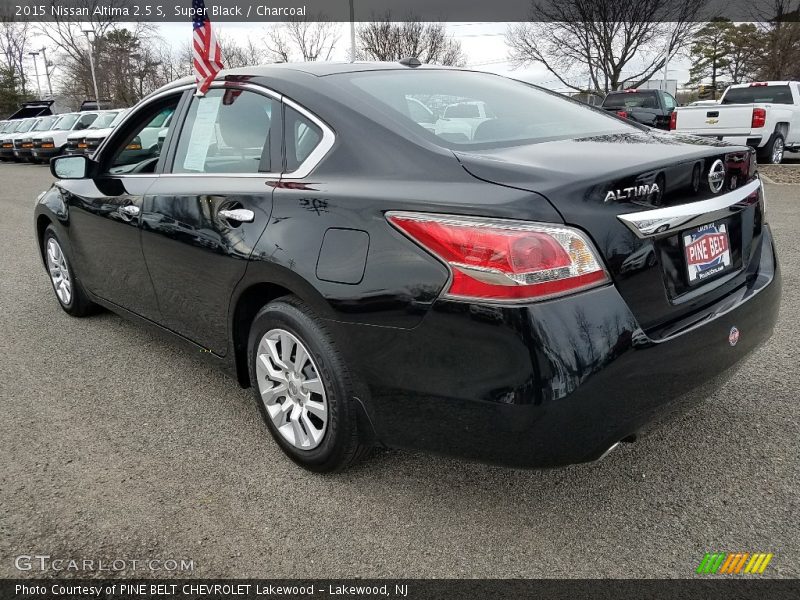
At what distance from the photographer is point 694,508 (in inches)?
94.1

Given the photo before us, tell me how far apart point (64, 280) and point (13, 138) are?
78.1ft

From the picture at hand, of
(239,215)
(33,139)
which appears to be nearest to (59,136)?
(33,139)

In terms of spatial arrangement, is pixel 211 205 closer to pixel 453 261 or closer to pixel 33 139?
pixel 453 261

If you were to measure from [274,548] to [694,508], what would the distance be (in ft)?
4.96

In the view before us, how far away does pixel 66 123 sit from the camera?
74.5 ft

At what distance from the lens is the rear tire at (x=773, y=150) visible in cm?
1323

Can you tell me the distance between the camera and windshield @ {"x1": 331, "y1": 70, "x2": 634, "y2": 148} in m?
2.50

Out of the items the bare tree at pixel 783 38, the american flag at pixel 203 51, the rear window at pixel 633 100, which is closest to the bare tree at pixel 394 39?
the bare tree at pixel 783 38

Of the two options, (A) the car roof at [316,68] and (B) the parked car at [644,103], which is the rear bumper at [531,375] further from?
(B) the parked car at [644,103]

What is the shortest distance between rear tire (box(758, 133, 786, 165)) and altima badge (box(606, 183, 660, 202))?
13.1m

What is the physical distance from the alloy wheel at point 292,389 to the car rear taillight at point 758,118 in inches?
497

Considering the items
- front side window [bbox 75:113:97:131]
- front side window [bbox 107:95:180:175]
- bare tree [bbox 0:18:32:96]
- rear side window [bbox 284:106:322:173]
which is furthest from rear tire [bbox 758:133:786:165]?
bare tree [bbox 0:18:32:96]

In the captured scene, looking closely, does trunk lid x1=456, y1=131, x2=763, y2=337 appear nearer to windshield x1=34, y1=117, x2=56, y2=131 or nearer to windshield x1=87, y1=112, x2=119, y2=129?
windshield x1=87, y1=112, x2=119, y2=129

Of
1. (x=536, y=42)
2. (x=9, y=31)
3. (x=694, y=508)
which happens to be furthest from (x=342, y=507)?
(x=9, y=31)
